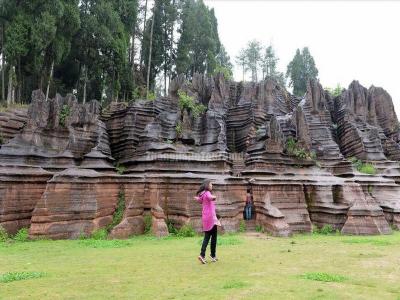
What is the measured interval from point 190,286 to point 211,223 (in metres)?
2.06

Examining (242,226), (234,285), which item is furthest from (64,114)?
(234,285)

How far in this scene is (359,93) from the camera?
2975cm

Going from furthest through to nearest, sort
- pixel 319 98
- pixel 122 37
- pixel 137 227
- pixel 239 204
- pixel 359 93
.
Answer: pixel 122 37
pixel 359 93
pixel 319 98
pixel 239 204
pixel 137 227

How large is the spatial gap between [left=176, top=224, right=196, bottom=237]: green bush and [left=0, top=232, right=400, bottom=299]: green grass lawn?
8.20 ft

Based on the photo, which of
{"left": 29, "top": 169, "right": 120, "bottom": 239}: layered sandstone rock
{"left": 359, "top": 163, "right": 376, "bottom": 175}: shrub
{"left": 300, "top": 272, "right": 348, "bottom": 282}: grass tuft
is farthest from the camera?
{"left": 359, "top": 163, "right": 376, "bottom": 175}: shrub

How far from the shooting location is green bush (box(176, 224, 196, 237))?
541 inches

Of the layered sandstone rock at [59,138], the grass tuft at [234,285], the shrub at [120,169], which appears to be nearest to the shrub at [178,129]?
the shrub at [120,169]

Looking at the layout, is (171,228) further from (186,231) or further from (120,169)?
(120,169)

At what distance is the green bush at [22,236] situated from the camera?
12.9 meters

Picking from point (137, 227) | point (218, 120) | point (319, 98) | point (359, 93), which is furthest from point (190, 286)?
point (359, 93)

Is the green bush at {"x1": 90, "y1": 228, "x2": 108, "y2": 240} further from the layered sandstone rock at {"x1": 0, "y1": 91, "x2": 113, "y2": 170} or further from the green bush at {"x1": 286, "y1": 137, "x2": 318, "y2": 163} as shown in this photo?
the green bush at {"x1": 286, "y1": 137, "x2": 318, "y2": 163}

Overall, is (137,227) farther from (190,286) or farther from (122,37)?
(122,37)

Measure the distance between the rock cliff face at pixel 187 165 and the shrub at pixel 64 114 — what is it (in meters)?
0.08

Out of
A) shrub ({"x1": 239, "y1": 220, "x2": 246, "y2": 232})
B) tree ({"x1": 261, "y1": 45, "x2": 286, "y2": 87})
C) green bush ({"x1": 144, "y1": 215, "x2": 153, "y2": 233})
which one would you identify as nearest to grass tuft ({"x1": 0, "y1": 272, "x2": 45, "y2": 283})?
green bush ({"x1": 144, "y1": 215, "x2": 153, "y2": 233})
